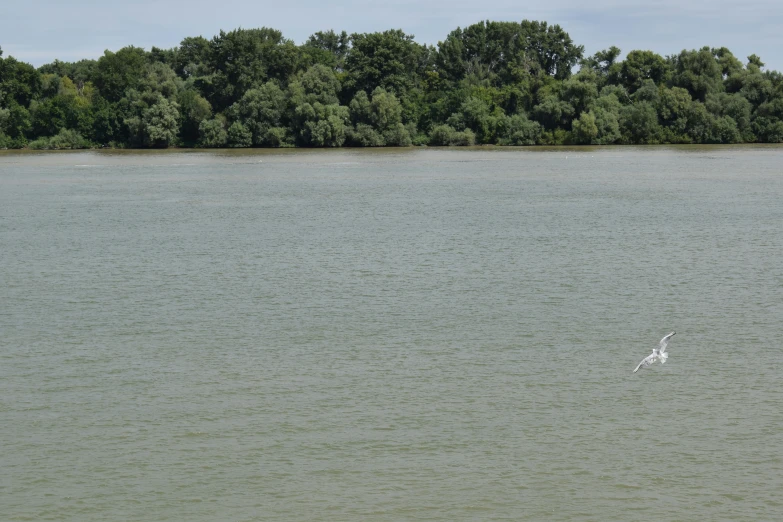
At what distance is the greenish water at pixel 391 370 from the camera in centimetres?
1202

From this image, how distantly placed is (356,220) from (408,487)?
2527cm

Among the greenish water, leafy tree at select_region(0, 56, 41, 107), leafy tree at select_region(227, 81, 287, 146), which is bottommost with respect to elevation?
the greenish water

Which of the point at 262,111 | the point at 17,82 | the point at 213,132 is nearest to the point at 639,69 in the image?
the point at 262,111

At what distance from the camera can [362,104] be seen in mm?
95250

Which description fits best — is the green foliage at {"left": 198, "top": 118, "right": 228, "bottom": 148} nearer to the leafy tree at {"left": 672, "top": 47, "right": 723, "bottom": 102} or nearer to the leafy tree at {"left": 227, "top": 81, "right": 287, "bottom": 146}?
the leafy tree at {"left": 227, "top": 81, "right": 287, "bottom": 146}

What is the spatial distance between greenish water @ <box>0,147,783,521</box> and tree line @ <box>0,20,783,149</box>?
6051 cm

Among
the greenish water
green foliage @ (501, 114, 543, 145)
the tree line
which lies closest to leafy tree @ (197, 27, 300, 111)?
the tree line

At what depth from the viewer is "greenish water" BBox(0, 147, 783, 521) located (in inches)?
473

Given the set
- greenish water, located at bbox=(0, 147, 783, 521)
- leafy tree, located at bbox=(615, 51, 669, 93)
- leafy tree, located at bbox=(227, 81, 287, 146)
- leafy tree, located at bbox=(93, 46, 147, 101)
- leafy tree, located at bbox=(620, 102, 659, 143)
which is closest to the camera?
greenish water, located at bbox=(0, 147, 783, 521)

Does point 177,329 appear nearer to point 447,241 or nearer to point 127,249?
point 127,249

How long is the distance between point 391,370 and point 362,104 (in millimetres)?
80431

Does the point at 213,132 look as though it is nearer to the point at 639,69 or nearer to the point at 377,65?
the point at 377,65

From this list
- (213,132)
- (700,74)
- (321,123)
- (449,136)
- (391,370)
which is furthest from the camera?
(449,136)

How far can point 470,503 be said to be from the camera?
11.6 meters
